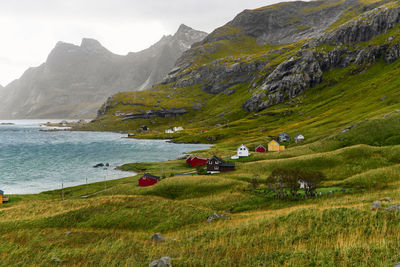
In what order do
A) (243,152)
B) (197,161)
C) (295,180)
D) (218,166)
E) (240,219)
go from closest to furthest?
(240,219), (295,180), (218,166), (197,161), (243,152)

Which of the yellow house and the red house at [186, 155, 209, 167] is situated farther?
the yellow house

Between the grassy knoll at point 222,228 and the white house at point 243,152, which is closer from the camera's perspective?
the grassy knoll at point 222,228

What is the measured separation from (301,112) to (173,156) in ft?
401

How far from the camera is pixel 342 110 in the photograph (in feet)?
513

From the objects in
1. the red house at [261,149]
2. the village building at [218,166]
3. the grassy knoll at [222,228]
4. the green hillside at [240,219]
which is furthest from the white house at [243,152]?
the grassy knoll at [222,228]

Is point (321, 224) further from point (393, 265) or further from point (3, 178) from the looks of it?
point (3, 178)

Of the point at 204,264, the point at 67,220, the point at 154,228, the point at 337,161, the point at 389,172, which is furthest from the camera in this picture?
the point at 337,161

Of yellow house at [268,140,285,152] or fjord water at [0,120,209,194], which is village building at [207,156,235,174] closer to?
fjord water at [0,120,209,194]

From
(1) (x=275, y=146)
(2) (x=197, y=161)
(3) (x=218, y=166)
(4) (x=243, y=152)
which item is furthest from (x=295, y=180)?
(1) (x=275, y=146)

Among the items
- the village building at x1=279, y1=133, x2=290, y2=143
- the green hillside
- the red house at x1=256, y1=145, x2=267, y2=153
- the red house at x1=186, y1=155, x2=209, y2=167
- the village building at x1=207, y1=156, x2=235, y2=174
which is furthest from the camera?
the village building at x1=279, y1=133, x2=290, y2=143

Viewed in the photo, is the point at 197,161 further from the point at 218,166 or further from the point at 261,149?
the point at 261,149

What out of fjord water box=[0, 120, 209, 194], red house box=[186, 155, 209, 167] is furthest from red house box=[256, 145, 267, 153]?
fjord water box=[0, 120, 209, 194]

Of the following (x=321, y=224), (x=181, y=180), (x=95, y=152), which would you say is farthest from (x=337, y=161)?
(x=95, y=152)

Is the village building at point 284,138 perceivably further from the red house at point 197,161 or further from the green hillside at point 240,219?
the red house at point 197,161
